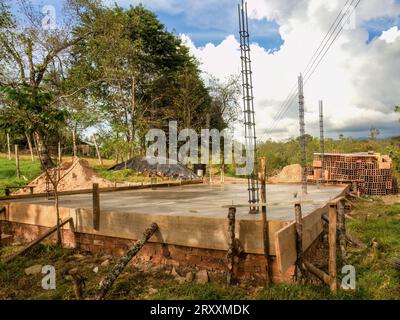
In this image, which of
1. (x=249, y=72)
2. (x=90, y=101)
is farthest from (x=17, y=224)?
(x=90, y=101)

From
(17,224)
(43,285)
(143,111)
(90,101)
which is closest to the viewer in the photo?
(43,285)

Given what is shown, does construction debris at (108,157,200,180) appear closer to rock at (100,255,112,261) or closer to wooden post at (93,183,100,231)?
wooden post at (93,183,100,231)

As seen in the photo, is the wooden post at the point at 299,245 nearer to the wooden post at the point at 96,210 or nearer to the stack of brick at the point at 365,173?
the wooden post at the point at 96,210

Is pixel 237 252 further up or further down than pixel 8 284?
further up

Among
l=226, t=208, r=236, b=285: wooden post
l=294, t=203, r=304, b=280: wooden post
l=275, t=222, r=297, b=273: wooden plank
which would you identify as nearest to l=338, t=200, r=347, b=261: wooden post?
l=294, t=203, r=304, b=280: wooden post

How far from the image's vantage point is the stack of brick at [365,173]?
1870 cm

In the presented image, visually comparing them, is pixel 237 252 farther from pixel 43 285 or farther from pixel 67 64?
pixel 67 64

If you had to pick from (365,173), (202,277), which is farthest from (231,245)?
(365,173)

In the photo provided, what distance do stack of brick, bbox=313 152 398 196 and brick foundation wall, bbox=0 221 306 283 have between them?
1449 cm

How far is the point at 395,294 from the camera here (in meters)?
4.80

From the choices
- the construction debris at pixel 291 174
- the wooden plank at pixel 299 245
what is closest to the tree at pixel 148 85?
the construction debris at pixel 291 174

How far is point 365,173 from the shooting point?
18.9m

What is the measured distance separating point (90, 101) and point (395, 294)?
17.9 metres

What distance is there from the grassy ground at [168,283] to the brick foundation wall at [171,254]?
0.17 metres
